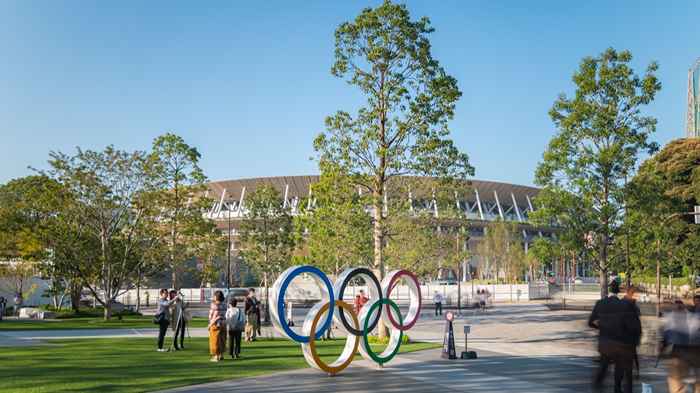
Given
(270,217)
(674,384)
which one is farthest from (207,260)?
(674,384)

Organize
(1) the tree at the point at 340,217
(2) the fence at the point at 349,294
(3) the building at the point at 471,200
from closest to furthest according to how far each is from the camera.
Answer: (1) the tree at the point at 340,217, (2) the fence at the point at 349,294, (3) the building at the point at 471,200

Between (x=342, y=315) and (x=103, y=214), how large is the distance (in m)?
26.2

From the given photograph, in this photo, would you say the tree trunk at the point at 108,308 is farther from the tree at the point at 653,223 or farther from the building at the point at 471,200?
the building at the point at 471,200

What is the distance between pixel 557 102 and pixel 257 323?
62.9ft

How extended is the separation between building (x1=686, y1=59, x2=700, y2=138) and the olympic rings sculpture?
4366 inches

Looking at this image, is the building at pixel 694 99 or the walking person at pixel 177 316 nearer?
the walking person at pixel 177 316

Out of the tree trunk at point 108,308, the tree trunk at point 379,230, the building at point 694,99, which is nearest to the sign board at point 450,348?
the tree trunk at point 379,230

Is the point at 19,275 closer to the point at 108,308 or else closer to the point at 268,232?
the point at 108,308

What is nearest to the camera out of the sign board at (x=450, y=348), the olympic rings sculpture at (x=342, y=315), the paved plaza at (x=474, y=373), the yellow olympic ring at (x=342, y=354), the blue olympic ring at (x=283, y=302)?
the paved plaza at (x=474, y=373)

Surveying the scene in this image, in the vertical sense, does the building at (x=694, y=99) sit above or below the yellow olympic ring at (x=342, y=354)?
above

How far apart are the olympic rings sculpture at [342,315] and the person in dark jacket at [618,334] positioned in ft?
21.1

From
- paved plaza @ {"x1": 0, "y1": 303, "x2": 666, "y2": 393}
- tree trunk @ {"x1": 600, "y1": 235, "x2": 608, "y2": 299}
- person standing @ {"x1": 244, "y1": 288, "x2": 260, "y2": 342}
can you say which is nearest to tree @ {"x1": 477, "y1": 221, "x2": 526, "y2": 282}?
tree trunk @ {"x1": 600, "y1": 235, "x2": 608, "y2": 299}

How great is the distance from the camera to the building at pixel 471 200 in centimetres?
10275

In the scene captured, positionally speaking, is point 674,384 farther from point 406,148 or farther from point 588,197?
point 588,197
